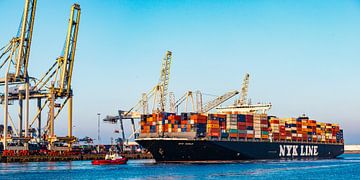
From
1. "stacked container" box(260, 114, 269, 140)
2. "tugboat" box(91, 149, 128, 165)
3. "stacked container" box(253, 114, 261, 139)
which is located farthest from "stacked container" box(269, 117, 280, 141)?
"tugboat" box(91, 149, 128, 165)

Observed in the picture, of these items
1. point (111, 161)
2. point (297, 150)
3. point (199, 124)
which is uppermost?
point (199, 124)

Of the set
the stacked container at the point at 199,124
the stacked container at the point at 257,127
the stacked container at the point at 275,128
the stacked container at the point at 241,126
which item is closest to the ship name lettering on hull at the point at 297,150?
the stacked container at the point at 275,128

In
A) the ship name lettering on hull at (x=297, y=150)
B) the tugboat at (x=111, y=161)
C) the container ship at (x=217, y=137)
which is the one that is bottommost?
the tugboat at (x=111, y=161)

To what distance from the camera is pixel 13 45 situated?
104 meters

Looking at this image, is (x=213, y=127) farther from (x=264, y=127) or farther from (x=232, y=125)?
(x=264, y=127)

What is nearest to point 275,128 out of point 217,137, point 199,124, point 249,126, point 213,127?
point 249,126

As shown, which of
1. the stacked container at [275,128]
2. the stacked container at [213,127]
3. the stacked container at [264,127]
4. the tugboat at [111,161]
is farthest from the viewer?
the stacked container at [275,128]

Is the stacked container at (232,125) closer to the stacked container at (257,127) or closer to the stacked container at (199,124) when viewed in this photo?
the stacked container at (199,124)

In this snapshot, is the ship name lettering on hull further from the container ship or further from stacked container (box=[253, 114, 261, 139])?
stacked container (box=[253, 114, 261, 139])

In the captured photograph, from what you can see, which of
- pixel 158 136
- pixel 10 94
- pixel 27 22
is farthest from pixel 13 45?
pixel 158 136

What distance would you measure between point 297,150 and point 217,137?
81.5ft

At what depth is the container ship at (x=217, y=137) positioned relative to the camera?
82188 mm

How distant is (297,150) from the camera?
102188mm

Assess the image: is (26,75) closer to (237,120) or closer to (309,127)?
(237,120)
